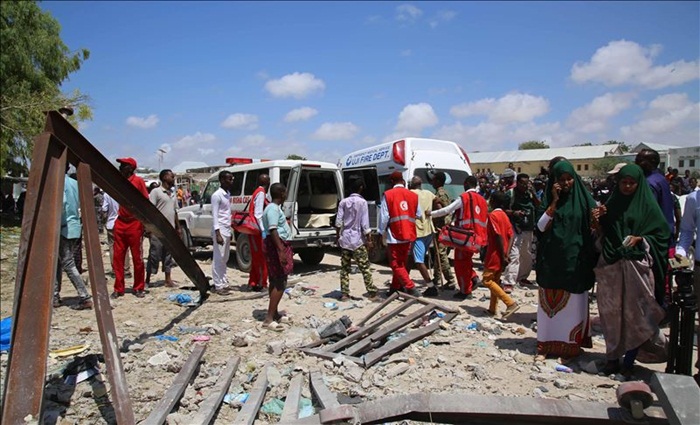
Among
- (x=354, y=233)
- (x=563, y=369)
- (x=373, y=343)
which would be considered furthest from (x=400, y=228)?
(x=563, y=369)

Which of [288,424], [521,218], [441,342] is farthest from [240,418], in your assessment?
[521,218]

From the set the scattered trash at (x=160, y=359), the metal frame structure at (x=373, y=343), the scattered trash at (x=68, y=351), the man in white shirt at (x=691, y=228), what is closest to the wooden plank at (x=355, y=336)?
the metal frame structure at (x=373, y=343)

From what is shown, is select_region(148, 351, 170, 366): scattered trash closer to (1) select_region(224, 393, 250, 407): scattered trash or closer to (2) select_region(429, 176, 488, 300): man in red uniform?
(1) select_region(224, 393, 250, 407): scattered trash

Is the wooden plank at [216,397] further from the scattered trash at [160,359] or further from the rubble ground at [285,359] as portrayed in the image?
the scattered trash at [160,359]

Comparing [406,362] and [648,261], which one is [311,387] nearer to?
[406,362]

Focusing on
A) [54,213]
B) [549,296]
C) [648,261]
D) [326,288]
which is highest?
[54,213]

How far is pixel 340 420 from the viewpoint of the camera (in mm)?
2643

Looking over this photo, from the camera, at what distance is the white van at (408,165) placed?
8.39 metres

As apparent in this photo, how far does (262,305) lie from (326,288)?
138 cm

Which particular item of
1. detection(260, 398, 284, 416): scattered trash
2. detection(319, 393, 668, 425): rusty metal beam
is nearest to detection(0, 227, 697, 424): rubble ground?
detection(260, 398, 284, 416): scattered trash

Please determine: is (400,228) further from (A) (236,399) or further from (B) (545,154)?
(B) (545,154)

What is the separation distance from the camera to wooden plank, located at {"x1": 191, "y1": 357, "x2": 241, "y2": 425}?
2848 millimetres

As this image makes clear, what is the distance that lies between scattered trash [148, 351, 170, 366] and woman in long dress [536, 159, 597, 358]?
138 inches

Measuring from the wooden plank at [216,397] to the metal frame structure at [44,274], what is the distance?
45 centimetres
